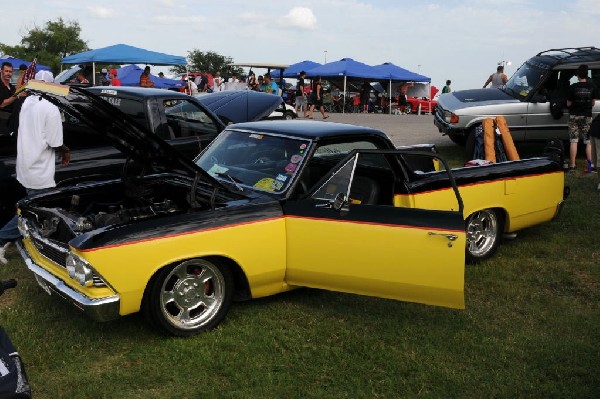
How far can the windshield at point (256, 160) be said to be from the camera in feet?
16.8

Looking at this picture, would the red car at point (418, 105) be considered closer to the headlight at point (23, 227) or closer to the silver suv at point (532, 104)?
the silver suv at point (532, 104)

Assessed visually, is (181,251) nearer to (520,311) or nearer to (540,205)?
(520,311)

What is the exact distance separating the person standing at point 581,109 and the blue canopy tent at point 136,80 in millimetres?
21119

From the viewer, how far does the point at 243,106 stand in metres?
9.99

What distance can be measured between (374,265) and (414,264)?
286mm

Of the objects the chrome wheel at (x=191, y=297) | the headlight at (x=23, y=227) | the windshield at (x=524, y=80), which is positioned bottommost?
the chrome wheel at (x=191, y=297)

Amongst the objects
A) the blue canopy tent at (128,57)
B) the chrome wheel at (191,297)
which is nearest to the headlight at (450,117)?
the chrome wheel at (191,297)

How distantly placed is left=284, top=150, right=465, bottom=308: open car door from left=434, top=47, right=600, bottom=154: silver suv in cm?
736

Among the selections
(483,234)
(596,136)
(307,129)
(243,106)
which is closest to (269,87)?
(243,106)

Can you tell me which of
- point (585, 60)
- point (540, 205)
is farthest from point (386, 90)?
point (540, 205)

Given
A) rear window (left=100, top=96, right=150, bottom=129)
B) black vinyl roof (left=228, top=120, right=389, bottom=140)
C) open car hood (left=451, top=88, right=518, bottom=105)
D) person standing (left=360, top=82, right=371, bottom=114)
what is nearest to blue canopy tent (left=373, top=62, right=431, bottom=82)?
person standing (left=360, top=82, right=371, bottom=114)

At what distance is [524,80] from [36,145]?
A: 31.8ft

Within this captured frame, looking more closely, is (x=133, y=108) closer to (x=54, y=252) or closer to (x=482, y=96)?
(x=54, y=252)

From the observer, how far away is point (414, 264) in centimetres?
446
